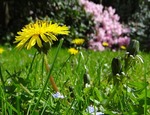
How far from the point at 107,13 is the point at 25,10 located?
161 centimetres

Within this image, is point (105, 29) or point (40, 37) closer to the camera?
point (40, 37)

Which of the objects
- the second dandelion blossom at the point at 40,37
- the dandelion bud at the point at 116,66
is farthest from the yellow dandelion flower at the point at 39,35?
the dandelion bud at the point at 116,66

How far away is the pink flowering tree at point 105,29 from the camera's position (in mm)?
8062

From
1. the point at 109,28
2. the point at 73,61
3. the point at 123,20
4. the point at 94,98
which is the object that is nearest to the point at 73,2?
the point at 109,28

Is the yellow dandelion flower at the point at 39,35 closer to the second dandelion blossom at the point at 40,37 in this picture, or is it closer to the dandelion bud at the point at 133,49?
the second dandelion blossom at the point at 40,37

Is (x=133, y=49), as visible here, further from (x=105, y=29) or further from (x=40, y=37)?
(x=105, y=29)

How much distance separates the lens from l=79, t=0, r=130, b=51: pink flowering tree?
806 centimetres

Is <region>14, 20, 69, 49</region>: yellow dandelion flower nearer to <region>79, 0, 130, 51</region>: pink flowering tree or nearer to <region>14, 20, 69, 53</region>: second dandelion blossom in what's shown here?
<region>14, 20, 69, 53</region>: second dandelion blossom

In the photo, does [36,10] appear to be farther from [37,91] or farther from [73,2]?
[37,91]

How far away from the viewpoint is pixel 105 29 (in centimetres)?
828

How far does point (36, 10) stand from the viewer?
8.30 meters

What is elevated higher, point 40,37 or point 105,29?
point 105,29

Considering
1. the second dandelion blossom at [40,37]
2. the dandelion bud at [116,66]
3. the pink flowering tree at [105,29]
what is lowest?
the dandelion bud at [116,66]

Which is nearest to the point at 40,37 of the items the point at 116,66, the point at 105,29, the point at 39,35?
the point at 39,35
